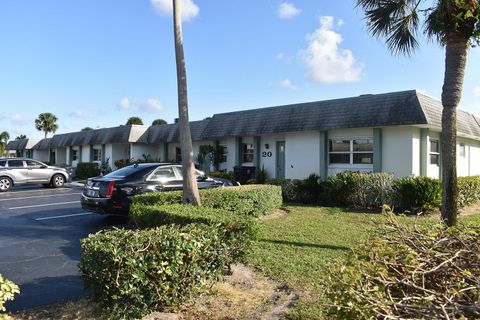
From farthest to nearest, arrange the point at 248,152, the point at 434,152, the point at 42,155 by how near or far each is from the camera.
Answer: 1. the point at 42,155
2. the point at 248,152
3. the point at 434,152

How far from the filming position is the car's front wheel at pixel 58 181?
861 inches

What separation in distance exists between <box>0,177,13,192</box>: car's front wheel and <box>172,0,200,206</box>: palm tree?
15.9 meters

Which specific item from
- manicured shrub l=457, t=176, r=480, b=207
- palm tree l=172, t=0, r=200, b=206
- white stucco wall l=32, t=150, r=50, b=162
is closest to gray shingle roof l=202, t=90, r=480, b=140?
manicured shrub l=457, t=176, r=480, b=207

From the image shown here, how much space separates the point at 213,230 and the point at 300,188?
10.5 m

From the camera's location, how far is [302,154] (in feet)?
62.0

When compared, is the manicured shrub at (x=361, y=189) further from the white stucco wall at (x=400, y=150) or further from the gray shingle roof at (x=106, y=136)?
the gray shingle roof at (x=106, y=136)

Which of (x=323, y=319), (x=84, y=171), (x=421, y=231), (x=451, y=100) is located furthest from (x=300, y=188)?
(x=84, y=171)

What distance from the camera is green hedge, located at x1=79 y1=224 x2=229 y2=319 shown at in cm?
396

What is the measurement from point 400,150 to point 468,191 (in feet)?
9.44

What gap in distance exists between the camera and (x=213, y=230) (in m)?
4.98

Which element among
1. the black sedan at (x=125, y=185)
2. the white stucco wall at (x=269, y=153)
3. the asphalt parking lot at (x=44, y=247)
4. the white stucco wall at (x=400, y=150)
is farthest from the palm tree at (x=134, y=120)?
the black sedan at (x=125, y=185)

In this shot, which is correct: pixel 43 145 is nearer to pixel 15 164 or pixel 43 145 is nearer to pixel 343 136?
pixel 15 164

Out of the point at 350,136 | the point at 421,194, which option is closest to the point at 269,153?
the point at 350,136

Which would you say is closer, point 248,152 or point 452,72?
point 452,72
